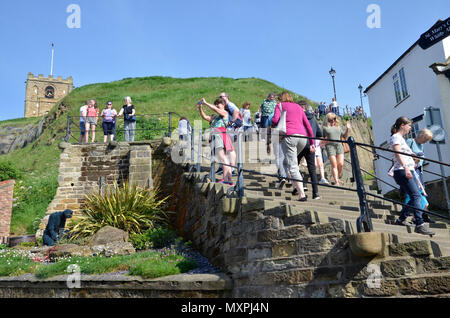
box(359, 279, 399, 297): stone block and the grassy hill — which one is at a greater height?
the grassy hill

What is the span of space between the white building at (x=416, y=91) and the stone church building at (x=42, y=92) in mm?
78278

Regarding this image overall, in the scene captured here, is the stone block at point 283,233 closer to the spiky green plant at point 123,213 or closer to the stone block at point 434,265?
the stone block at point 434,265

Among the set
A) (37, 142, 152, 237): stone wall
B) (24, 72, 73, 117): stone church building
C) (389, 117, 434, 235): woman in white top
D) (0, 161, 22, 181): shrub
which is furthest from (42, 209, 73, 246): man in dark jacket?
(24, 72, 73, 117): stone church building

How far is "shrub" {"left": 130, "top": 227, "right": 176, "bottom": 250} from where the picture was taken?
30.7 ft

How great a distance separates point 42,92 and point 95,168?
265 ft

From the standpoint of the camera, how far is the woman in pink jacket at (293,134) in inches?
235

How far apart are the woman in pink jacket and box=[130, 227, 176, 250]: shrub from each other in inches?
174

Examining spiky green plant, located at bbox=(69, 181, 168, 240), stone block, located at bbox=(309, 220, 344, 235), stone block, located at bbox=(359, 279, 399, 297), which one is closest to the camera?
stone block, located at bbox=(359, 279, 399, 297)

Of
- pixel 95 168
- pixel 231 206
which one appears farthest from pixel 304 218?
pixel 95 168

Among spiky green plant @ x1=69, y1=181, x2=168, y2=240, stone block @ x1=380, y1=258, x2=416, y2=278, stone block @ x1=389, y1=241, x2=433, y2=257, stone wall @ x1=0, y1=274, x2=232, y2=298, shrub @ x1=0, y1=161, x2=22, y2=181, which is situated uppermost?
shrub @ x1=0, y1=161, x2=22, y2=181

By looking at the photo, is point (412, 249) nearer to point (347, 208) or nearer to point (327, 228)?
point (327, 228)

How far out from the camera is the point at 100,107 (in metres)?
31.8

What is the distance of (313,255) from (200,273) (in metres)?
2.23

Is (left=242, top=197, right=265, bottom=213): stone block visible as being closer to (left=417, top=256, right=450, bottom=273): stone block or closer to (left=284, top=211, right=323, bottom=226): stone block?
(left=284, top=211, right=323, bottom=226): stone block
